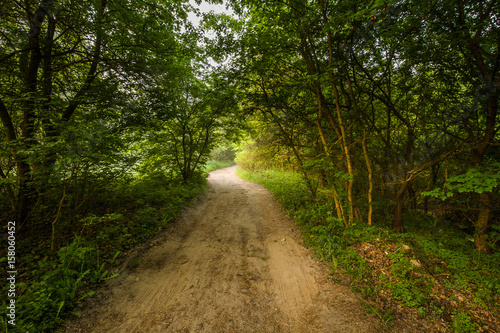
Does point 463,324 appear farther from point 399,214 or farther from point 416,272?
point 399,214

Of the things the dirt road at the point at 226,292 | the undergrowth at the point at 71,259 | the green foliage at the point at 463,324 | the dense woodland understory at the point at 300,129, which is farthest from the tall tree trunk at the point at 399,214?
the undergrowth at the point at 71,259

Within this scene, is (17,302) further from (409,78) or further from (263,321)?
(409,78)

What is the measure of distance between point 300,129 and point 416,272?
535 centimetres

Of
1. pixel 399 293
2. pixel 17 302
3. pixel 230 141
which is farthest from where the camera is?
pixel 230 141

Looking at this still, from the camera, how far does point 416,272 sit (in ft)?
10.7

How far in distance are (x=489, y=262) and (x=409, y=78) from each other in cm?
418

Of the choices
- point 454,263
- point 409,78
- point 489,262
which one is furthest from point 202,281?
point 409,78

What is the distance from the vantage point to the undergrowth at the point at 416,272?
265 cm

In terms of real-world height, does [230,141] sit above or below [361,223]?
above

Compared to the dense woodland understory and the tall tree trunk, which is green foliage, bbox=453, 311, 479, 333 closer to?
the dense woodland understory

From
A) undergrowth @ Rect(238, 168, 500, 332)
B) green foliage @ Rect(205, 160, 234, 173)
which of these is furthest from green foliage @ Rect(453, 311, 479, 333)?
green foliage @ Rect(205, 160, 234, 173)

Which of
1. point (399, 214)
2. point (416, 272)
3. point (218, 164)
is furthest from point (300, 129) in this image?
point (218, 164)

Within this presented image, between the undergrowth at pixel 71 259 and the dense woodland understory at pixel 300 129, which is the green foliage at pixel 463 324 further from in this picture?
the undergrowth at pixel 71 259

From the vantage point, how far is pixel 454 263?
3.30 metres
